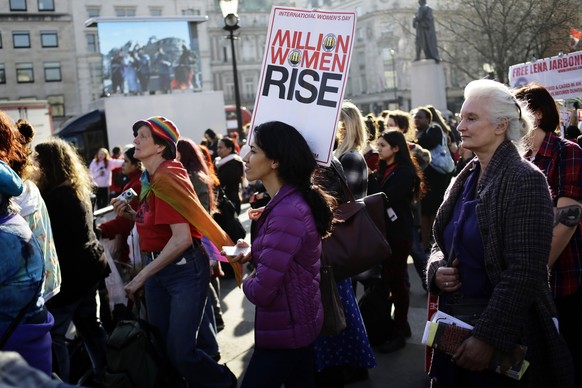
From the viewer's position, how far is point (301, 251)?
302 centimetres

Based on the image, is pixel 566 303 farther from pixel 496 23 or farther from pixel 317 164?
pixel 496 23

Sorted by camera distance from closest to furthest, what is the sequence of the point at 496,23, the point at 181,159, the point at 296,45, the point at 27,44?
the point at 296,45 → the point at 181,159 → the point at 496,23 → the point at 27,44

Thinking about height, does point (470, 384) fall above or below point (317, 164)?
below

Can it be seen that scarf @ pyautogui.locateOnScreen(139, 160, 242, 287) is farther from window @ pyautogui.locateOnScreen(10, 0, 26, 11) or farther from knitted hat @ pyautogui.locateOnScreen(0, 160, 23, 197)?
window @ pyautogui.locateOnScreen(10, 0, 26, 11)

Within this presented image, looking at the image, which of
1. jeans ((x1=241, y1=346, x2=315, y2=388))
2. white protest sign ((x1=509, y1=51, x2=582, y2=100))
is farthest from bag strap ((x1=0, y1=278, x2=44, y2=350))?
white protest sign ((x1=509, y1=51, x2=582, y2=100))

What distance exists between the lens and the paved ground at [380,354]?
185 inches

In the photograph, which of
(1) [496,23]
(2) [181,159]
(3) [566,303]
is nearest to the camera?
(3) [566,303]

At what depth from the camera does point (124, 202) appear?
4.48 m

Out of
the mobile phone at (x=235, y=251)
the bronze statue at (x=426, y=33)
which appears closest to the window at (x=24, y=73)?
the bronze statue at (x=426, y=33)

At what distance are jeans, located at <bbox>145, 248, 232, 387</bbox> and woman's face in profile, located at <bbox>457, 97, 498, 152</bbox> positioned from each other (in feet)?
6.51

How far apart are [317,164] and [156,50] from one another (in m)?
35.4

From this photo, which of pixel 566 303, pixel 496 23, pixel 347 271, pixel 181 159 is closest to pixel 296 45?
pixel 347 271

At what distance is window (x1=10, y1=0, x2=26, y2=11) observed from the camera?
59.7m

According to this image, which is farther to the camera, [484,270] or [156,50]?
[156,50]
